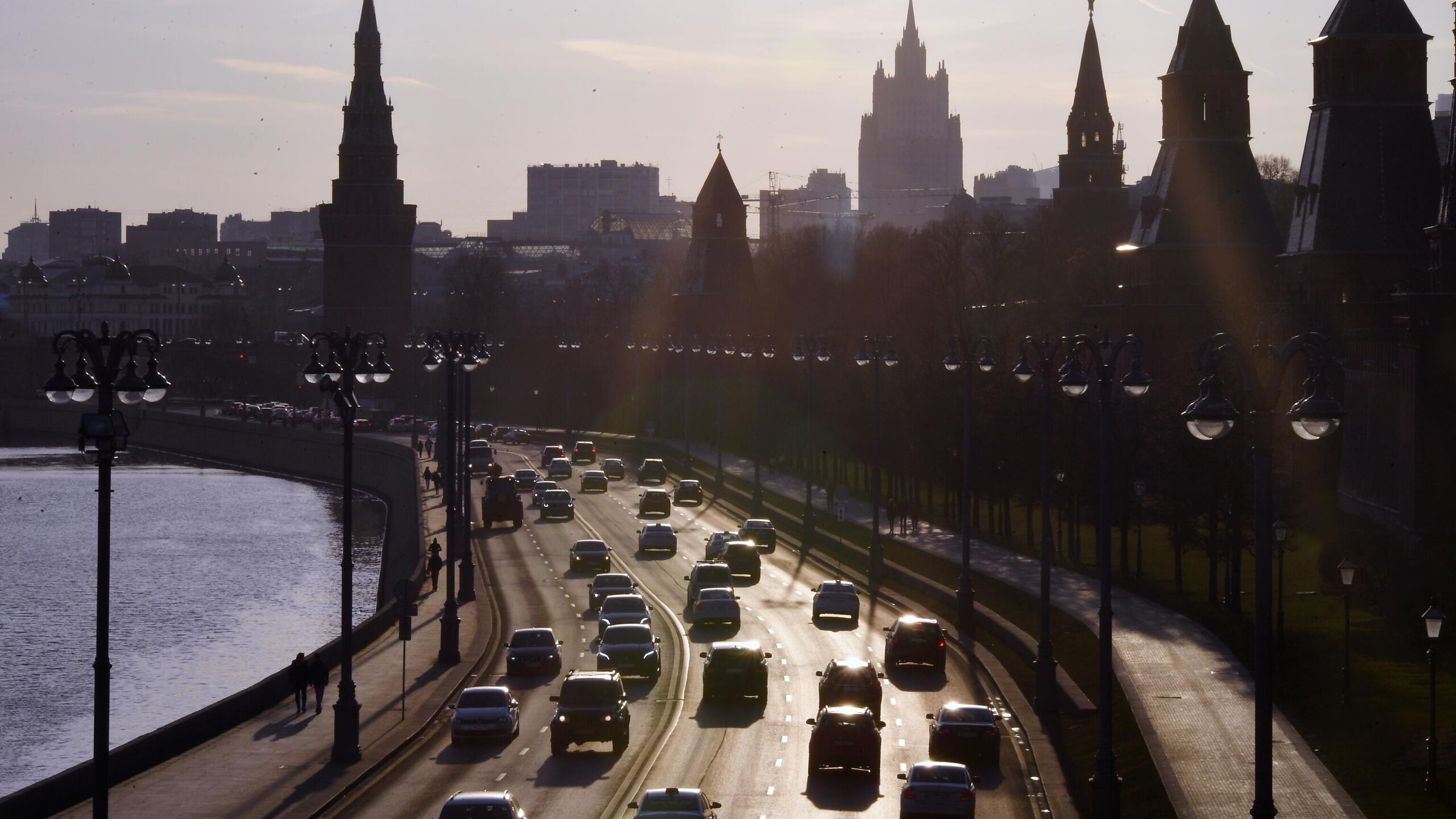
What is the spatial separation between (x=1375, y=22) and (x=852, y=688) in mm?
46947

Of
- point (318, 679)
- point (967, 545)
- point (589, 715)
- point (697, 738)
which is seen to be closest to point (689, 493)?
point (967, 545)

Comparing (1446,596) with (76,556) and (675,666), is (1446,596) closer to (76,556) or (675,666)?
(675,666)

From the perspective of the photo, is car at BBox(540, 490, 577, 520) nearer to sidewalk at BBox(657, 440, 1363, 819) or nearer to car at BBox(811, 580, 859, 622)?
sidewalk at BBox(657, 440, 1363, 819)

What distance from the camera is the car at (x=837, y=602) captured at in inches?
2025

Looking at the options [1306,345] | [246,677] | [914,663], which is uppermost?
[1306,345]

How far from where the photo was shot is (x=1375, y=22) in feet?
240

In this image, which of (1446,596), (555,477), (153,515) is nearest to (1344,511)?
(1446,596)

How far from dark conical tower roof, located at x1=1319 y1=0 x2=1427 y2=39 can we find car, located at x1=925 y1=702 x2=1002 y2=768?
48.7 metres

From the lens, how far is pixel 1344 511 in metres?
65.2

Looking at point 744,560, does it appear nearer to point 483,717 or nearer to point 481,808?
point 483,717

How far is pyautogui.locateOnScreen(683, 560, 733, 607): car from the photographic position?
181ft

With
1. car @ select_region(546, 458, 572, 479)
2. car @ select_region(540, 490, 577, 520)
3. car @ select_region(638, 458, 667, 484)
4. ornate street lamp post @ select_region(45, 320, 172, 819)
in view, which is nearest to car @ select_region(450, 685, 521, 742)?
ornate street lamp post @ select_region(45, 320, 172, 819)

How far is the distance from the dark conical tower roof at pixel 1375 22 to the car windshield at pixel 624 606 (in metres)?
39.9

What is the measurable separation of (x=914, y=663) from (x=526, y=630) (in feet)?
28.9
